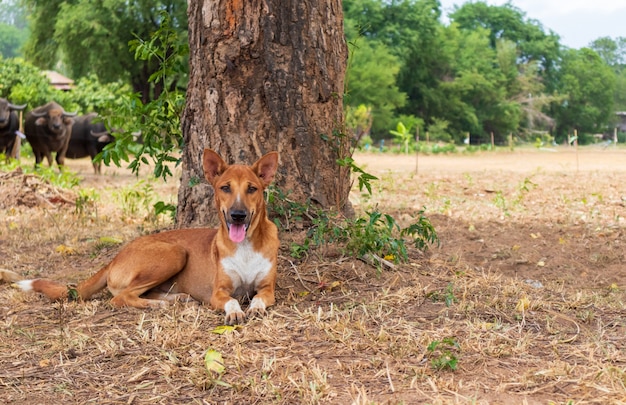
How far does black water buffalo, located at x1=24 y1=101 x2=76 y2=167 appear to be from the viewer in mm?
21453

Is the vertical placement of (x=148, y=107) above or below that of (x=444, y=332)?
above

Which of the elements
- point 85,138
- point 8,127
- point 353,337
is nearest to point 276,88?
point 353,337

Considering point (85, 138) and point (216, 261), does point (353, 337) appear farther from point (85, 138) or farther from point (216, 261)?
point (85, 138)

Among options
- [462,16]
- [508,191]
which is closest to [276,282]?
[508,191]

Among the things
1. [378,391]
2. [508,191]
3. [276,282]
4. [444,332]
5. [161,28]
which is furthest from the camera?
[508,191]

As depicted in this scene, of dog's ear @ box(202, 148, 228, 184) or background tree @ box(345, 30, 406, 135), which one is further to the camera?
background tree @ box(345, 30, 406, 135)

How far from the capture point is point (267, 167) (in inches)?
223

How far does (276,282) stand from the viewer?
6.17 metres

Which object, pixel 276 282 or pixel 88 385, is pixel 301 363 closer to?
pixel 88 385

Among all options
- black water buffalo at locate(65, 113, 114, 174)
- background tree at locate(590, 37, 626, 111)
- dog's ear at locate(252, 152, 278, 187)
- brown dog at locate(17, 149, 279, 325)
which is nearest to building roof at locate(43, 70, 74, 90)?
black water buffalo at locate(65, 113, 114, 174)

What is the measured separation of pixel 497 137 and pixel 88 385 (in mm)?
76468

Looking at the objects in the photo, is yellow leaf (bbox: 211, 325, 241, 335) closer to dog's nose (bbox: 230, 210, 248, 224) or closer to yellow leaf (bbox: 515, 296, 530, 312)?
dog's nose (bbox: 230, 210, 248, 224)

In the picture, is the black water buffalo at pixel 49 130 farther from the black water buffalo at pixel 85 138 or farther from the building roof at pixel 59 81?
the building roof at pixel 59 81

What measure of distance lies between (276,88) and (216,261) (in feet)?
6.07
